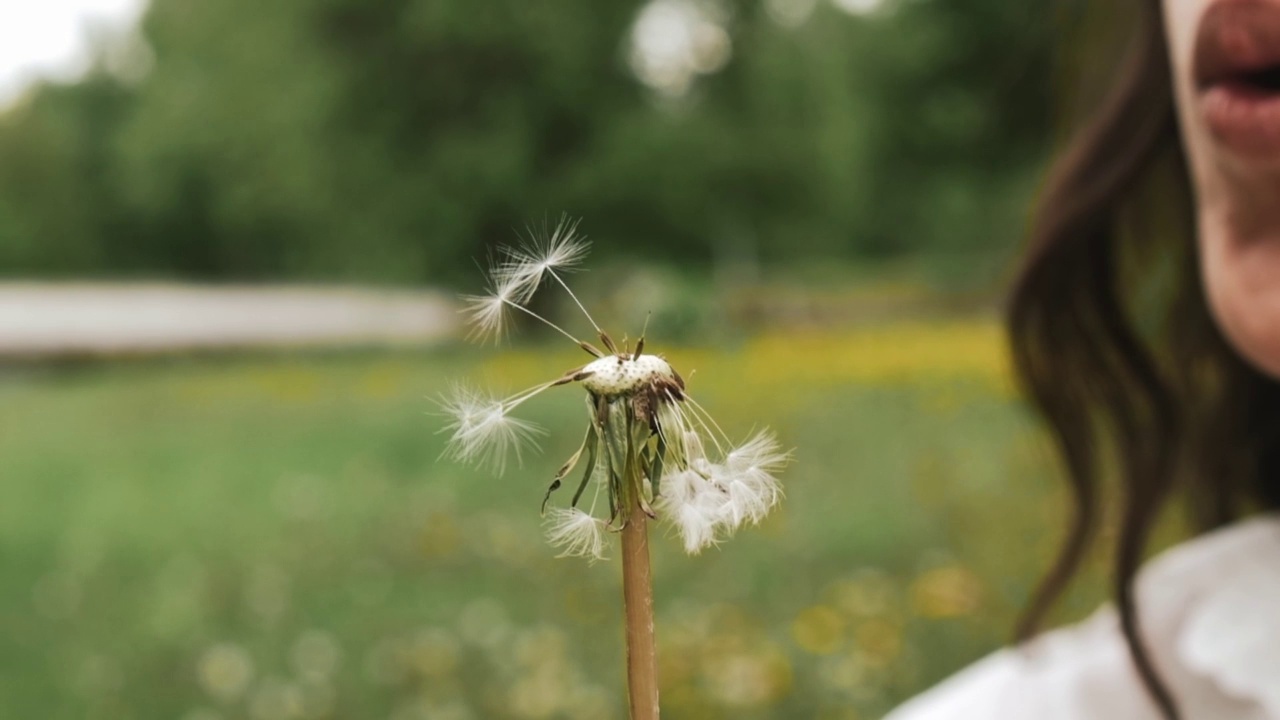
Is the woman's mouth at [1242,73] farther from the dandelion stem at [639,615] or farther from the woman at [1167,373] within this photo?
the dandelion stem at [639,615]

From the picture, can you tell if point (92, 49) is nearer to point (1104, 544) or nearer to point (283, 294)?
point (283, 294)

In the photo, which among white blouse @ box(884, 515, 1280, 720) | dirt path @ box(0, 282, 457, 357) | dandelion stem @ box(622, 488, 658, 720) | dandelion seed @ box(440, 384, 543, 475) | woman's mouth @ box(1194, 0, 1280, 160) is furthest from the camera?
dirt path @ box(0, 282, 457, 357)

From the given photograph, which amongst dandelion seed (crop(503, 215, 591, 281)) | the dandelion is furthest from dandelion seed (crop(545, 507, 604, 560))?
dandelion seed (crop(503, 215, 591, 281))

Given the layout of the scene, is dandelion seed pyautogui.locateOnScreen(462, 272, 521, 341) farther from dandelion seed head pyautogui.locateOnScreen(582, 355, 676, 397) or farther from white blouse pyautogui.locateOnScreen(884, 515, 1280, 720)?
white blouse pyautogui.locateOnScreen(884, 515, 1280, 720)

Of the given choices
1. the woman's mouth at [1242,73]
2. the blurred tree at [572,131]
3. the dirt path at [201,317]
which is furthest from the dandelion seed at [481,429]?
the dirt path at [201,317]

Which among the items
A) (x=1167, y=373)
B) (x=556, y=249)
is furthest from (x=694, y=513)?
(x=1167, y=373)

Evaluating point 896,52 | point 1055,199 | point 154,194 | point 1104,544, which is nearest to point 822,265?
point 896,52
